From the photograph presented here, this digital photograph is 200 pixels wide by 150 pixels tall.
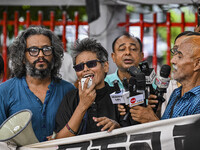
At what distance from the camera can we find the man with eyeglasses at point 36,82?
11.6 ft

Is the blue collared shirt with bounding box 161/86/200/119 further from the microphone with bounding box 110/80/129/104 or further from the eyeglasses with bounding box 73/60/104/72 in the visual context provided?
the eyeglasses with bounding box 73/60/104/72

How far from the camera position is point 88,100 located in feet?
10.3

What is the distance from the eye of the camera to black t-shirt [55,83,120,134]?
3264 mm

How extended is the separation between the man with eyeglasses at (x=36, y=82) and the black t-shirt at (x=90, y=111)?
0.29 m

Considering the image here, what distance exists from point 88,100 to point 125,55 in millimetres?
1316

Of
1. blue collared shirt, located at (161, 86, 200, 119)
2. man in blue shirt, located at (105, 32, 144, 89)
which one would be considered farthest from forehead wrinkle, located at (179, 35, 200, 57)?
man in blue shirt, located at (105, 32, 144, 89)

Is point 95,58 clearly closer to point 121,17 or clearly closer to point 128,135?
point 128,135

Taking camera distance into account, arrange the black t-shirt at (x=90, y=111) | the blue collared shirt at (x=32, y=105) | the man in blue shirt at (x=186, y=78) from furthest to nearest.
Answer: the blue collared shirt at (x=32, y=105)
the black t-shirt at (x=90, y=111)
the man in blue shirt at (x=186, y=78)

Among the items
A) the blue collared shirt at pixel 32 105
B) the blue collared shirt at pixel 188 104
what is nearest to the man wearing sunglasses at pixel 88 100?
the blue collared shirt at pixel 32 105

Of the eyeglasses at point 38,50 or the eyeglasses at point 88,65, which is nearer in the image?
the eyeglasses at point 88,65

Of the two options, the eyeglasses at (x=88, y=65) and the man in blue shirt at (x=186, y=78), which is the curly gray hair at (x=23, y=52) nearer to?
the eyeglasses at (x=88, y=65)

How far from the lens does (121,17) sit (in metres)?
6.71

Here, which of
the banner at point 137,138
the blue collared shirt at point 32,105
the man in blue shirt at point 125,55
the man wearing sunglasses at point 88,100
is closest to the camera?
the banner at point 137,138

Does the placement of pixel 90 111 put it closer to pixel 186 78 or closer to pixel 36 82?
pixel 36 82
